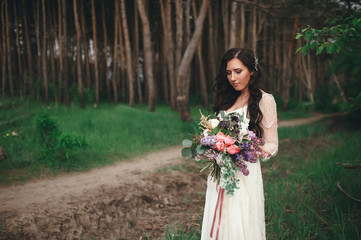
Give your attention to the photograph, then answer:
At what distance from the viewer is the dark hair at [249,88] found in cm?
197

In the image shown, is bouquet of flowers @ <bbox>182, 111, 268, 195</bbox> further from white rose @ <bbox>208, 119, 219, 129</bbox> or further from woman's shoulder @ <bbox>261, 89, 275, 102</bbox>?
woman's shoulder @ <bbox>261, 89, 275, 102</bbox>

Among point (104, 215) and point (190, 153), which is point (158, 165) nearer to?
point (104, 215)

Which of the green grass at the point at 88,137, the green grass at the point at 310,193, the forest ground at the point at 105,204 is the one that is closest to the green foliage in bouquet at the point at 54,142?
the green grass at the point at 88,137

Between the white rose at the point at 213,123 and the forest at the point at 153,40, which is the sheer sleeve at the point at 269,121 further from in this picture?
the forest at the point at 153,40

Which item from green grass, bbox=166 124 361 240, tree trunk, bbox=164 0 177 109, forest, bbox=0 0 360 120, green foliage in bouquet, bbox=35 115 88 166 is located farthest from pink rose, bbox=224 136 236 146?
tree trunk, bbox=164 0 177 109

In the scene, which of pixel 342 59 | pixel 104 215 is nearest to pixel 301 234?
pixel 104 215

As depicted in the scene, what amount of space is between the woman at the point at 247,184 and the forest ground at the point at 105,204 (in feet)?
5.09

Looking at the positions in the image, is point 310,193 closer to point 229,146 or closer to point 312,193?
point 312,193

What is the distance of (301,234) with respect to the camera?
10.3 ft

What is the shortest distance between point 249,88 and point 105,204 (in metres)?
2.64

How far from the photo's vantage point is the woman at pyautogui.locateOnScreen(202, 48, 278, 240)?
1.86 meters

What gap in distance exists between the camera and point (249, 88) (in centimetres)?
208

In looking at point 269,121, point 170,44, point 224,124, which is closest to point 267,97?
point 269,121

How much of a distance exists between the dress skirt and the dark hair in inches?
14.6
